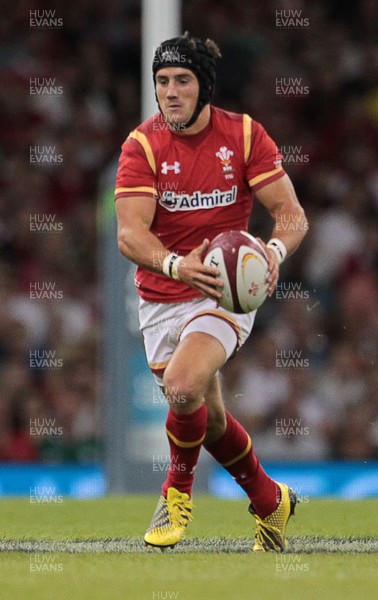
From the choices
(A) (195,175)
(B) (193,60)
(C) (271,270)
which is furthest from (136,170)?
(C) (271,270)

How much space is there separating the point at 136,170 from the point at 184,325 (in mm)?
712

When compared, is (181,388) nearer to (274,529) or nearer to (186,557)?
(186,557)

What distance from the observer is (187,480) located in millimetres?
6398

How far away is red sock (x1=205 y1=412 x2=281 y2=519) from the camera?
21.3 feet

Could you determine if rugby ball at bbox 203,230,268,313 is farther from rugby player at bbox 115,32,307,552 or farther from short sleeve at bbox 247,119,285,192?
short sleeve at bbox 247,119,285,192

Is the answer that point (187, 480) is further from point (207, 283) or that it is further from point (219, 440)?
point (207, 283)

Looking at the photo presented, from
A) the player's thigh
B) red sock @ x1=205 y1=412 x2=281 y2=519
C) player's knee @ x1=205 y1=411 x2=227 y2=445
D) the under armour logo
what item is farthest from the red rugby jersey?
red sock @ x1=205 y1=412 x2=281 y2=519

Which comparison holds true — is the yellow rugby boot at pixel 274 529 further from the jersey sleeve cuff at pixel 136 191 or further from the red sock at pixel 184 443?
the jersey sleeve cuff at pixel 136 191

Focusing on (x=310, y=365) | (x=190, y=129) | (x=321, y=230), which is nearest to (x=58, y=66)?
(x=321, y=230)

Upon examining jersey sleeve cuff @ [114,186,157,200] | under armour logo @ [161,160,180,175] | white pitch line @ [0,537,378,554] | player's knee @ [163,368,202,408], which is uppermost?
under armour logo @ [161,160,180,175]

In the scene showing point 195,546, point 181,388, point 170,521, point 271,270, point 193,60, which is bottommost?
point 195,546

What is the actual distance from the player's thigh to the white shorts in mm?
62

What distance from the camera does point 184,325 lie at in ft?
21.3

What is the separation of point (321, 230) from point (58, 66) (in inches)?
125
